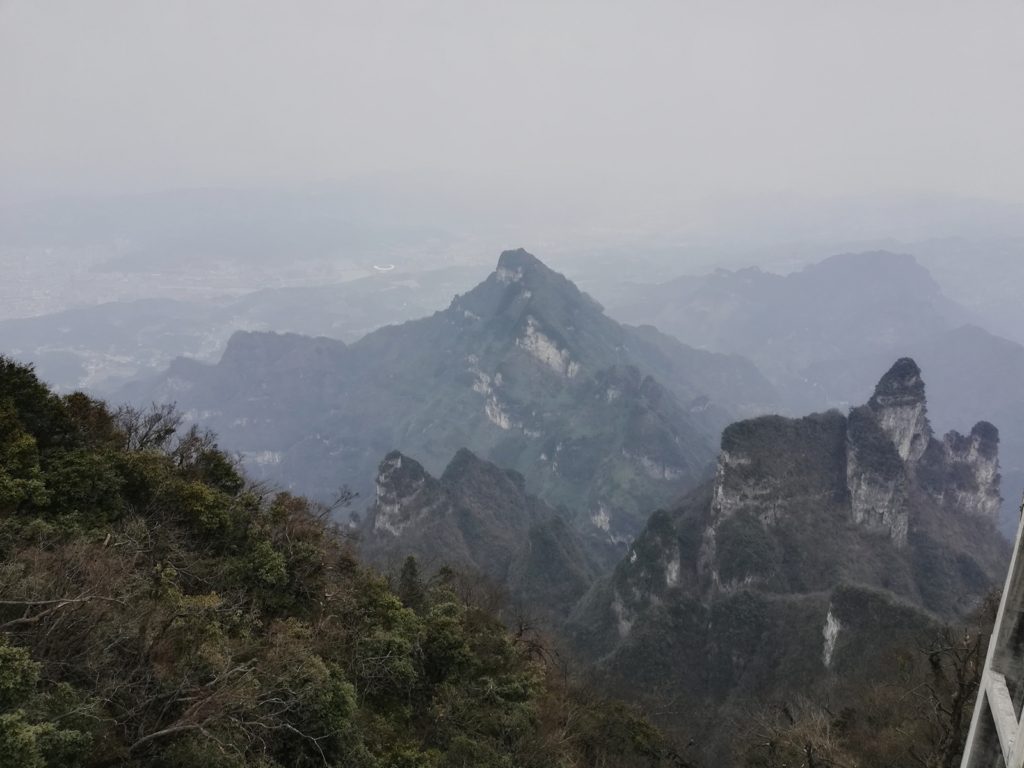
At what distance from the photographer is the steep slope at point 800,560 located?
4088cm

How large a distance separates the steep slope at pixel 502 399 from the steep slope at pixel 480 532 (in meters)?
21.0

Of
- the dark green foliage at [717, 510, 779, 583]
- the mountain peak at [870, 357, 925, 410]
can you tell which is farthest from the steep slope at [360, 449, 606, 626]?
the mountain peak at [870, 357, 925, 410]

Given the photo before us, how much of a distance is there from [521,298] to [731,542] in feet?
353

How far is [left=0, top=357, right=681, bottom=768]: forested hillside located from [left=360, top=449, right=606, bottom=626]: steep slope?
4555cm

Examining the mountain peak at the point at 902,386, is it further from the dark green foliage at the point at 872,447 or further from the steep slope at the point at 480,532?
the steep slope at the point at 480,532

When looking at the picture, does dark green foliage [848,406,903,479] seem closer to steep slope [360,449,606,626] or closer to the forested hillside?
steep slope [360,449,606,626]

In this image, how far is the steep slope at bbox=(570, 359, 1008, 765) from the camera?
4088 cm

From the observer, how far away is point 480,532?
79250 millimetres

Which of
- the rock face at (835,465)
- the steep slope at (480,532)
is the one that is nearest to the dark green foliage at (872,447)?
the rock face at (835,465)

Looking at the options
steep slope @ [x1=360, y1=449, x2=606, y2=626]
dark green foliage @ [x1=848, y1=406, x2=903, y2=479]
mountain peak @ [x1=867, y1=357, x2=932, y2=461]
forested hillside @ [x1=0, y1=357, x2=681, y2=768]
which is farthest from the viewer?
steep slope @ [x1=360, y1=449, x2=606, y2=626]

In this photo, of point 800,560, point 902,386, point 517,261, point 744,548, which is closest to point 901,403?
point 902,386

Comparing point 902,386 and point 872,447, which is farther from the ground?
point 902,386

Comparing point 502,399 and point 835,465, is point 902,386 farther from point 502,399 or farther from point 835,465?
point 502,399

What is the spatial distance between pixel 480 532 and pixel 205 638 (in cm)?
7214
